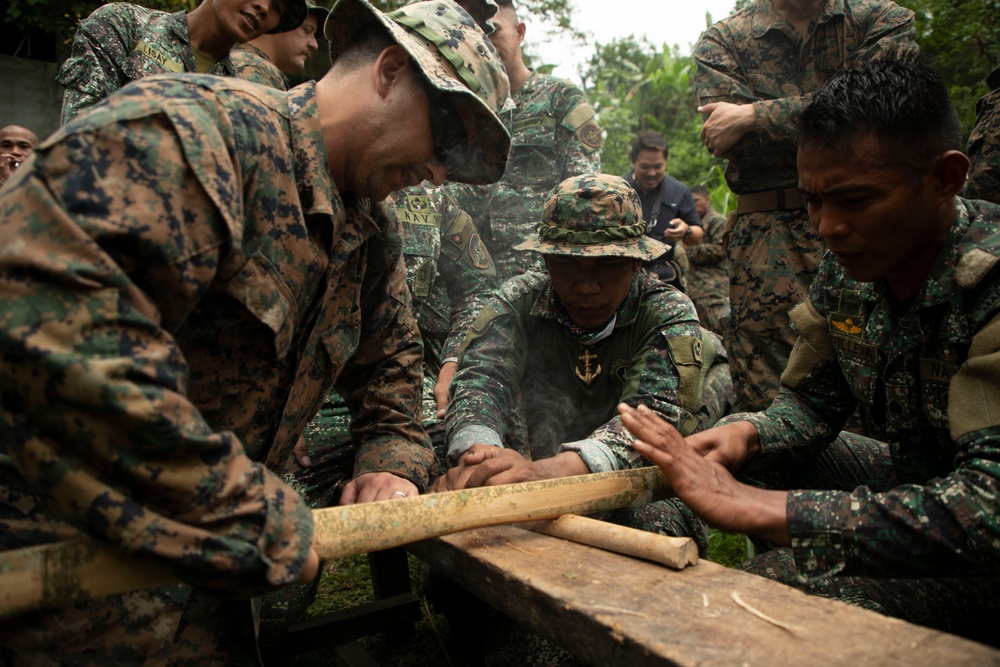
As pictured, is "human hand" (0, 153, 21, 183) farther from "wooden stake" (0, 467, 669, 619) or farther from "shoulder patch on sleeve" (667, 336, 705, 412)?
"wooden stake" (0, 467, 669, 619)

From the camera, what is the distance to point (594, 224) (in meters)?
3.29

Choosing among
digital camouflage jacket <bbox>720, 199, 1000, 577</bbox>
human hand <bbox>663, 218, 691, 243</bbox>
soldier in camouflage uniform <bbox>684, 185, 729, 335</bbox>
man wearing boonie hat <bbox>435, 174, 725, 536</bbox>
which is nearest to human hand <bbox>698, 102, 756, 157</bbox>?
man wearing boonie hat <bbox>435, 174, 725, 536</bbox>

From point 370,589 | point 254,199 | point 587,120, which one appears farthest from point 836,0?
point 370,589

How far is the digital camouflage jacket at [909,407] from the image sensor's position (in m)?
1.82

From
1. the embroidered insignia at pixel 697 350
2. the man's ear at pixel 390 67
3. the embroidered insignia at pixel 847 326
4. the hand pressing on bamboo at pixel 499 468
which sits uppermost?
the man's ear at pixel 390 67

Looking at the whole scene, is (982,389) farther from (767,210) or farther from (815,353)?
(767,210)

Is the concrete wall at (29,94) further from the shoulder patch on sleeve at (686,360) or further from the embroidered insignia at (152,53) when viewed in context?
the shoulder patch on sleeve at (686,360)

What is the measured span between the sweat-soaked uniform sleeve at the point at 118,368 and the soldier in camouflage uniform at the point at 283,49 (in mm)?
2289

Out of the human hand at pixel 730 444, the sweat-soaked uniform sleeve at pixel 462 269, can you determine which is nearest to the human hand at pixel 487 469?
the human hand at pixel 730 444

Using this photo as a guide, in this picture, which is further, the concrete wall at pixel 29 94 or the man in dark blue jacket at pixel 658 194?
the concrete wall at pixel 29 94

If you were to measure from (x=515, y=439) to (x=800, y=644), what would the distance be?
7.31 ft

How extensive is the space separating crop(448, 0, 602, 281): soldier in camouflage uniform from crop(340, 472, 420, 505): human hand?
257 cm

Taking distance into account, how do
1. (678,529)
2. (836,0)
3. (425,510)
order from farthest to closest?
(836,0) < (678,529) < (425,510)

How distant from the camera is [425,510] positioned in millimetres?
1908
